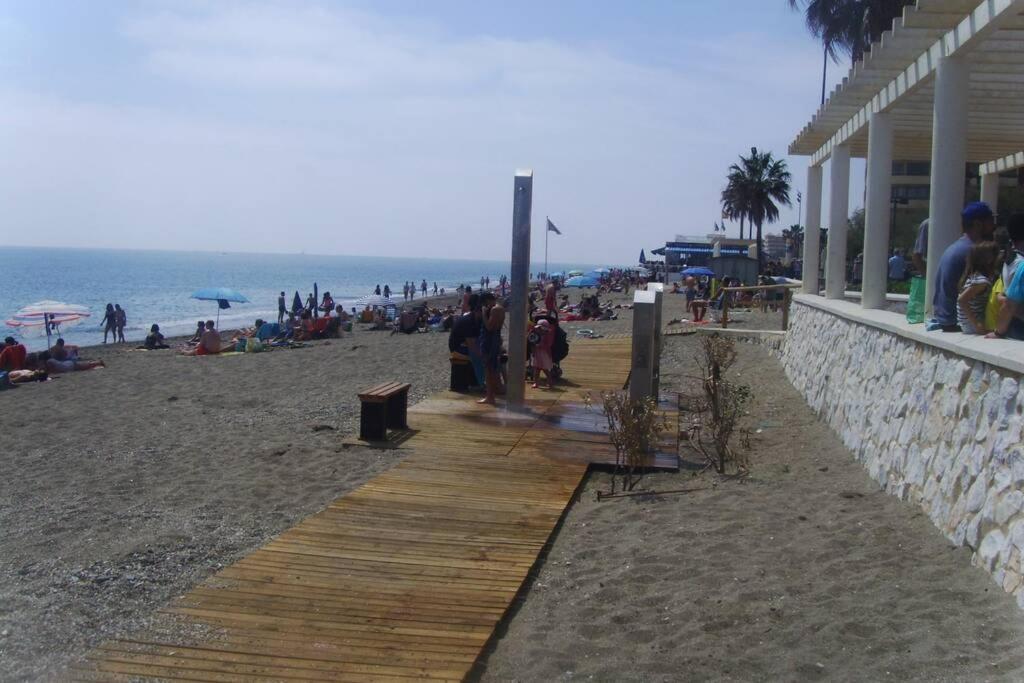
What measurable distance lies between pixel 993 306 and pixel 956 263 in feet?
1.71

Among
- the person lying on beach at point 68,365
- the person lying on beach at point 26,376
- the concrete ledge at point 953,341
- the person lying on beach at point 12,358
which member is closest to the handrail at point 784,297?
the concrete ledge at point 953,341

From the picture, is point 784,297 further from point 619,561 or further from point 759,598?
point 759,598

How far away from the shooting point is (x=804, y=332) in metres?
11.7

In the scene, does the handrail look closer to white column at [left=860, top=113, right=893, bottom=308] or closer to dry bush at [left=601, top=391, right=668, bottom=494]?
white column at [left=860, top=113, right=893, bottom=308]

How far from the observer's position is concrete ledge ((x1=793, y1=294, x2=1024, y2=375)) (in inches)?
170

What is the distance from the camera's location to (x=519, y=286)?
9531 mm

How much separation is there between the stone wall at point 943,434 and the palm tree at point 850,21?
91.0 ft

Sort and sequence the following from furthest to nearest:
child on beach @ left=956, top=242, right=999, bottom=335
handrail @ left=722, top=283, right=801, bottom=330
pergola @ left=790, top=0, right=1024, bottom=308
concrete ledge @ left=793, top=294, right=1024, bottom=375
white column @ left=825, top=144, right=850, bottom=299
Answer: handrail @ left=722, top=283, right=801, bottom=330, white column @ left=825, top=144, right=850, bottom=299, pergola @ left=790, top=0, right=1024, bottom=308, child on beach @ left=956, top=242, right=999, bottom=335, concrete ledge @ left=793, top=294, right=1024, bottom=375

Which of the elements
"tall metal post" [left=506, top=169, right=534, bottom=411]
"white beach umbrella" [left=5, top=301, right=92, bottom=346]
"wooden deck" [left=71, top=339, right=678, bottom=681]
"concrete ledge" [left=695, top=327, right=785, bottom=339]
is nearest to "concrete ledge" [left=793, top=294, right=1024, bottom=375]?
"wooden deck" [left=71, top=339, right=678, bottom=681]

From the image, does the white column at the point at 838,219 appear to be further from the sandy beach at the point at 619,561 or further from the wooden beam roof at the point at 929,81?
the sandy beach at the point at 619,561

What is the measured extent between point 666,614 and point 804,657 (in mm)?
672

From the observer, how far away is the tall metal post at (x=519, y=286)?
30.4ft

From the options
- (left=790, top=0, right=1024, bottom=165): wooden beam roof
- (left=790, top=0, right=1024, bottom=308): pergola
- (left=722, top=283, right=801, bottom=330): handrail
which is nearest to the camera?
(left=790, top=0, right=1024, bottom=165): wooden beam roof

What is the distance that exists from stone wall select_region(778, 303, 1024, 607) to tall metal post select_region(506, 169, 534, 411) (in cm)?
296
